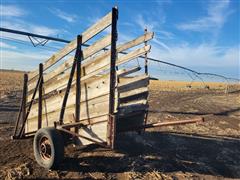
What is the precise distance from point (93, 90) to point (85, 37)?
1132 millimetres

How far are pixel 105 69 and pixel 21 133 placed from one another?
12.4 feet

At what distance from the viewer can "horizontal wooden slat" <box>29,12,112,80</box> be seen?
5857mm

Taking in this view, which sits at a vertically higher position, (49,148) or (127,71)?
(127,71)

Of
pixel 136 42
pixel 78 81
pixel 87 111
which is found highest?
pixel 136 42

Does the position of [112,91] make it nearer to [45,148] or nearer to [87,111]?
[87,111]

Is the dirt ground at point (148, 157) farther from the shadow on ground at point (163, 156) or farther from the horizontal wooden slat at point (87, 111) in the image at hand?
the horizontal wooden slat at point (87, 111)

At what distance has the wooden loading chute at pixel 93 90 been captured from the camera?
19.6ft

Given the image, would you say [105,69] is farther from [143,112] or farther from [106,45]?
[143,112]

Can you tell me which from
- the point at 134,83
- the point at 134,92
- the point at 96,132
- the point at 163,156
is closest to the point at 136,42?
the point at 134,83

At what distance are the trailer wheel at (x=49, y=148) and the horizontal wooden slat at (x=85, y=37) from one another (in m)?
1.72

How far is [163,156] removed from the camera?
821cm

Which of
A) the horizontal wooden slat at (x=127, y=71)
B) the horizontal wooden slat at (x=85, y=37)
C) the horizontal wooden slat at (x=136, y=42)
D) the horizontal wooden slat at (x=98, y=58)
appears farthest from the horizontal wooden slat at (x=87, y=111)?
the horizontal wooden slat at (x=136, y=42)

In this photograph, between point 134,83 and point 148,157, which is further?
point 148,157

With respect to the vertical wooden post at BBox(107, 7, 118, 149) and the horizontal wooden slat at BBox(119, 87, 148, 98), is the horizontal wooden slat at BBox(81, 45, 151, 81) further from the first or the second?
the horizontal wooden slat at BBox(119, 87, 148, 98)
